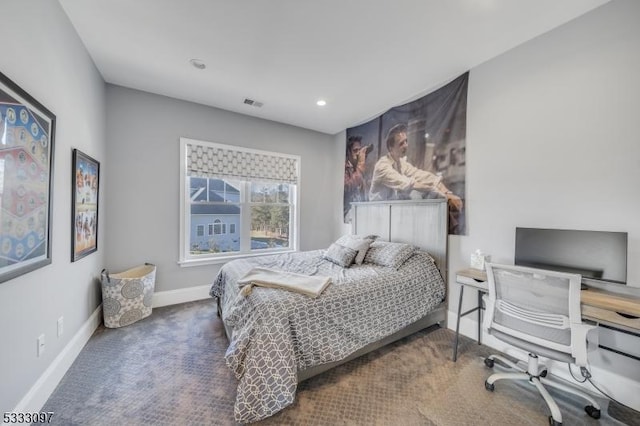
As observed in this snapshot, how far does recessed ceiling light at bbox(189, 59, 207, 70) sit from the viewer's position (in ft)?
8.05

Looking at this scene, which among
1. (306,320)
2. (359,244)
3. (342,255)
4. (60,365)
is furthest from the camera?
(359,244)

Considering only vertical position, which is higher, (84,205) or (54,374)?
(84,205)

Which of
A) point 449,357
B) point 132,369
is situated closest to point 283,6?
point 132,369

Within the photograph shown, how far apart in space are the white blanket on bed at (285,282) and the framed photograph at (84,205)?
1515 mm

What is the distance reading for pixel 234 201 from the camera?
383 centimetres

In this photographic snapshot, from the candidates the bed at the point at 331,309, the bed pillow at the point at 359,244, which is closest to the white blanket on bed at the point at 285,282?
the bed at the point at 331,309

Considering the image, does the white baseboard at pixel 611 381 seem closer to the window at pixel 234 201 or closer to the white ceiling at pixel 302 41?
the white ceiling at pixel 302 41

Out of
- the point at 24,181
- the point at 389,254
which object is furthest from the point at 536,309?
the point at 24,181

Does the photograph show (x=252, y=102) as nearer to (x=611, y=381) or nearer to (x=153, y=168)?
(x=153, y=168)

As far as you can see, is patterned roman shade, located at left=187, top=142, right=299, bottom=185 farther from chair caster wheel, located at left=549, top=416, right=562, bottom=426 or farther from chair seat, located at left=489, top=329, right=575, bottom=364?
chair caster wheel, located at left=549, top=416, right=562, bottom=426

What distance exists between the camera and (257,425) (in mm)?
1488

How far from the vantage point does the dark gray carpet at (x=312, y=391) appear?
5.10 ft

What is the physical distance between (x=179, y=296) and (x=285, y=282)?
221 centimetres

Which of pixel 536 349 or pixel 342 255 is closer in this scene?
pixel 536 349
